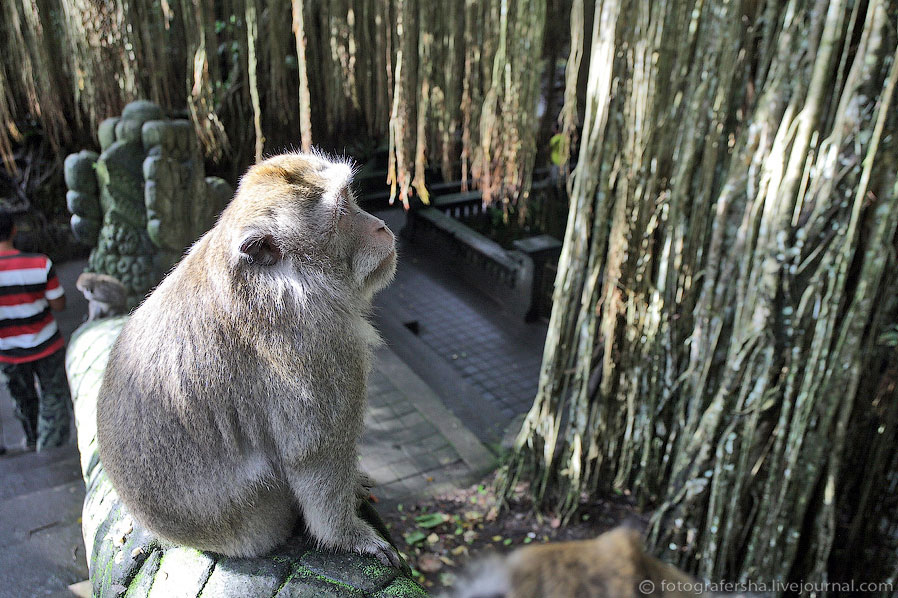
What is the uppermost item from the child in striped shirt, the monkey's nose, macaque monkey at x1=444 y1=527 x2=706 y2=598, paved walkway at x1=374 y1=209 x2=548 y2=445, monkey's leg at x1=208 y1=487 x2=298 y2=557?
the monkey's nose

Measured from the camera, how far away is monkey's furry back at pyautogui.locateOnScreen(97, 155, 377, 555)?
5.28ft

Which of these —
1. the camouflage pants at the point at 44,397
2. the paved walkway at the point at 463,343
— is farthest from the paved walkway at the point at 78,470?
the paved walkway at the point at 463,343

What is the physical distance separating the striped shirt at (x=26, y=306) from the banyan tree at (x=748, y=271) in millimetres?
2703

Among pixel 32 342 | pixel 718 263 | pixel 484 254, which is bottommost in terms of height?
pixel 484 254

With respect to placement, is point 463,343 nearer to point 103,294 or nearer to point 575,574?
point 103,294

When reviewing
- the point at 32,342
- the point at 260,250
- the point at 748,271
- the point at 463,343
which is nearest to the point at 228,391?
the point at 260,250

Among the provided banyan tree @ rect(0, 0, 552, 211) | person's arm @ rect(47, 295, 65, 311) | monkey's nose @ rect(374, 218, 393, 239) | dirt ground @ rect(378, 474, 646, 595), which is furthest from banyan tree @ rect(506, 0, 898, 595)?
person's arm @ rect(47, 295, 65, 311)

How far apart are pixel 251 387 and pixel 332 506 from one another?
395 mm

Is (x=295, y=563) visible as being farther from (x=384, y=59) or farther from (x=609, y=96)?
(x=384, y=59)

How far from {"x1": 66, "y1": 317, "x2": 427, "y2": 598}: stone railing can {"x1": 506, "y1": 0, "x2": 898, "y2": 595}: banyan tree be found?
1.62m

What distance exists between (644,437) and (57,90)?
4931mm

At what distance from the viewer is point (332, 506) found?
5.67 feet

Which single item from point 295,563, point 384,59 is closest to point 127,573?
point 295,563

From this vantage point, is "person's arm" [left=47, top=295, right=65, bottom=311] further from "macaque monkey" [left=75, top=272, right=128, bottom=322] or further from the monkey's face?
the monkey's face
